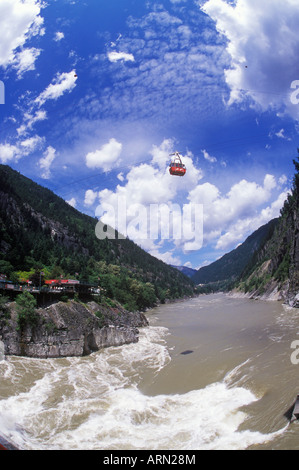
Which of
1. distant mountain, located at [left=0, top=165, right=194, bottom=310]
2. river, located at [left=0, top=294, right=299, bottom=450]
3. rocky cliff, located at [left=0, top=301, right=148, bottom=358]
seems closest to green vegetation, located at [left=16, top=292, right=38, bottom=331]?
rocky cliff, located at [left=0, top=301, right=148, bottom=358]

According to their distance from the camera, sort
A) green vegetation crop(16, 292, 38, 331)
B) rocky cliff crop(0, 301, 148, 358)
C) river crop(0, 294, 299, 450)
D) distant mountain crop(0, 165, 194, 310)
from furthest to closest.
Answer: distant mountain crop(0, 165, 194, 310)
green vegetation crop(16, 292, 38, 331)
rocky cliff crop(0, 301, 148, 358)
river crop(0, 294, 299, 450)

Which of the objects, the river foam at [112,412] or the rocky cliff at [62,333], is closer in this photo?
the river foam at [112,412]

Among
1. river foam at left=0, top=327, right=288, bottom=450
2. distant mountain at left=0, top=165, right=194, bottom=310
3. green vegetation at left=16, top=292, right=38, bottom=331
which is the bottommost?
river foam at left=0, top=327, right=288, bottom=450

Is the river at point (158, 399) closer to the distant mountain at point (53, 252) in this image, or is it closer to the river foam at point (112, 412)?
the river foam at point (112, 412)

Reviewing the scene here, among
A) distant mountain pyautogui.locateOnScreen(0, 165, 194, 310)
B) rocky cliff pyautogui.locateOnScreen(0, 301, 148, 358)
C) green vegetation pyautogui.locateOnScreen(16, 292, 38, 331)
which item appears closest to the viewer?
rocky cliff pyautogui.locateOnScreen(0, 301, 148, 358)

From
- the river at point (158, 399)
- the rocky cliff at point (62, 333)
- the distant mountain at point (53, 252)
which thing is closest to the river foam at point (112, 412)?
the river at point (158, 399)

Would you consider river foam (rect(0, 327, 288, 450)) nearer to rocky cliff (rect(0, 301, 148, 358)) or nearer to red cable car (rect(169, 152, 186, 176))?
rocky cliff (rect(0, 301, 148, 358))

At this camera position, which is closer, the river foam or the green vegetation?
the river foam

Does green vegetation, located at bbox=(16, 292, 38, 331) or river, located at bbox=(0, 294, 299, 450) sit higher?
green vegetation, located at bbox=(16, 292, 38, 331)

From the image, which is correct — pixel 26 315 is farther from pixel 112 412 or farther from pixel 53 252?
pixel 53 252
